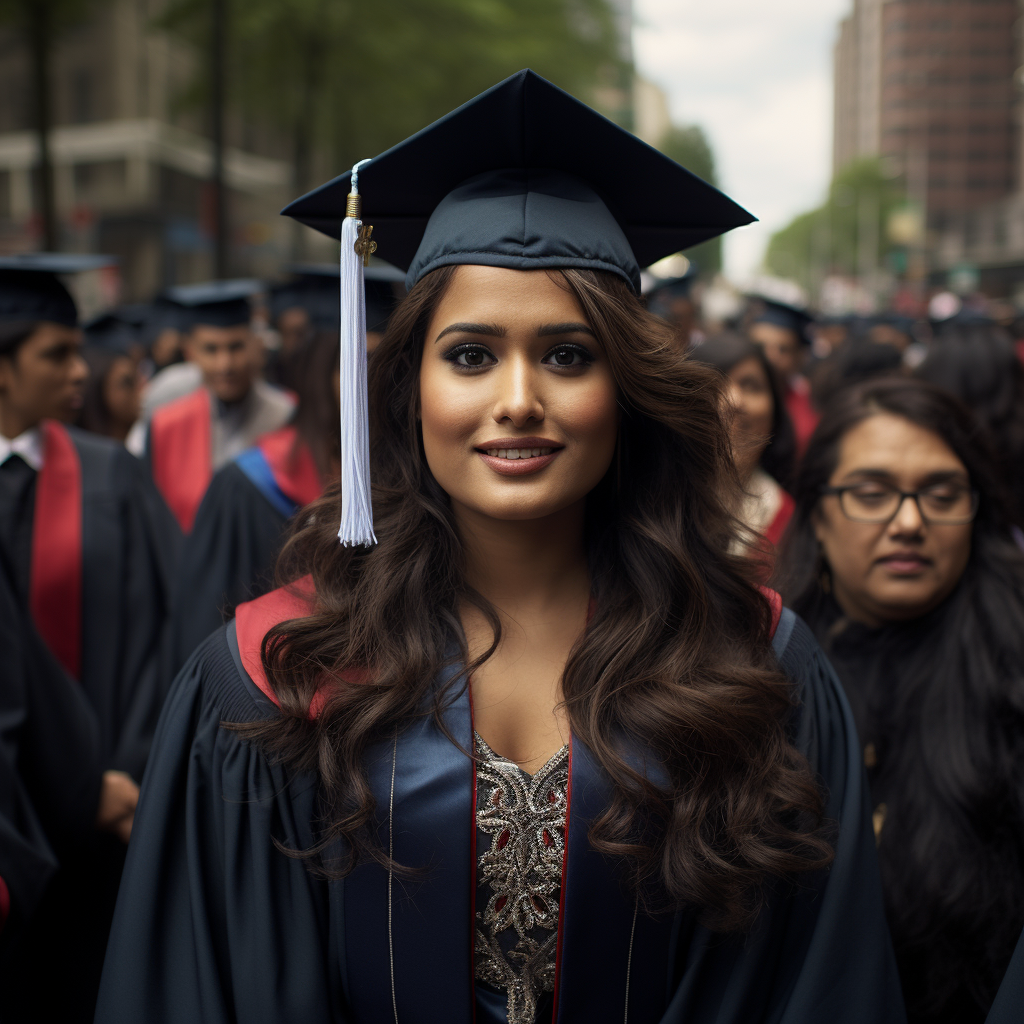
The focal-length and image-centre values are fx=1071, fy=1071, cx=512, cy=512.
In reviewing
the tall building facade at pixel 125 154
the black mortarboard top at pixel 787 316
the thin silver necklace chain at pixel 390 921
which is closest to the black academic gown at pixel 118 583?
the thin silver necklace chain at pixel 390 921

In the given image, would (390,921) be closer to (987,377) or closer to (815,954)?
(815,954)

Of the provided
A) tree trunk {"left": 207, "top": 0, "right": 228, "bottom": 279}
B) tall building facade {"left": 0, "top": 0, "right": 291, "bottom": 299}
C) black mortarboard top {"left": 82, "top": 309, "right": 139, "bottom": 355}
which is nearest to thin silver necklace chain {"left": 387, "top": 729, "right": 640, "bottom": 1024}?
black mortarboard top {"left": 82, "top": 309, "right": 139, "bottom": 355}

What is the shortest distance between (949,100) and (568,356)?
10575 centimetres

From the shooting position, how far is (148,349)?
1001 centimetres

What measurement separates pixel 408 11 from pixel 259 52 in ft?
7.87

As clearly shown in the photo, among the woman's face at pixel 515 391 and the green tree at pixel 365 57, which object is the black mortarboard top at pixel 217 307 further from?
the green tree at pixel 365 57

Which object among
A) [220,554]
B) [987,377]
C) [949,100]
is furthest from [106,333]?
[949,100]

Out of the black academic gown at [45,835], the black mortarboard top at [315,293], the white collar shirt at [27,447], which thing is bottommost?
the black academic gown at [45,835]

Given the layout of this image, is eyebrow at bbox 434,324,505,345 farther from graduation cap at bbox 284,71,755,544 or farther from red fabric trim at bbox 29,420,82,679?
red fabric trim at bbox 29,420,82,679

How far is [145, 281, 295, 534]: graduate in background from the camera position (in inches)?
206

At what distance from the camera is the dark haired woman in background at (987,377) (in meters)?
4.54

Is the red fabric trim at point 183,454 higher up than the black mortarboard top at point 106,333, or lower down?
lower down

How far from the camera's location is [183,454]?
207 inches

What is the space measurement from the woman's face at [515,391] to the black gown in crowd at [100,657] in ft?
4.63
